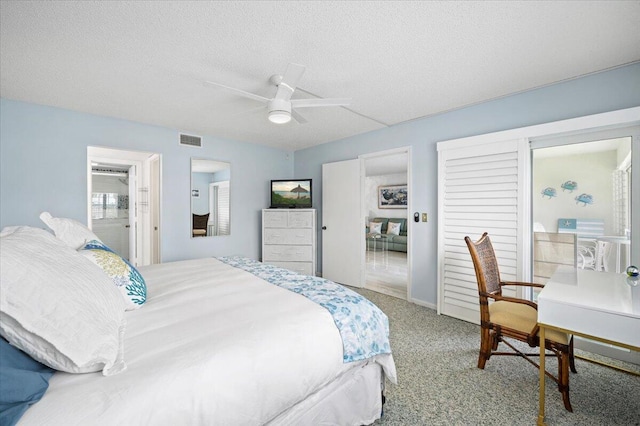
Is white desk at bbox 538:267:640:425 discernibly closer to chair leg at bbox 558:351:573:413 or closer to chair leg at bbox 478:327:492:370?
chair leg at bbox 558:351:573:413

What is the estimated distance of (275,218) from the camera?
4.61m

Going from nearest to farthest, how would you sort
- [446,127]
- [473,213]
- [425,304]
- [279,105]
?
1. [279,105]
2. [473,213]
3. [446,127]
4. [425,304]

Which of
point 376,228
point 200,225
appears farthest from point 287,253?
point 376,228

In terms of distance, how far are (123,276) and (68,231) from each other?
0.60m

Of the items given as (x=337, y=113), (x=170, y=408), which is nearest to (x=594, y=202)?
(x=337, y=113)

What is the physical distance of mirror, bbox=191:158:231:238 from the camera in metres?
4.16

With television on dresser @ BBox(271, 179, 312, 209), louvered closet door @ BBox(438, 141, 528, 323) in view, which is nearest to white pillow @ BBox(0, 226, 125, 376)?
louvered closet door @ BBox(438, 141, 528, 323)

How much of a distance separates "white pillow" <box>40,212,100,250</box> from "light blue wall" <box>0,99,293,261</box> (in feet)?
5.92

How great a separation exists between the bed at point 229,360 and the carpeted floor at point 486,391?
→ 0.37 m

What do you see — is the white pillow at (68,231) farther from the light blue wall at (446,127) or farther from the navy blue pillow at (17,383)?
the light blue wall at (446,127)

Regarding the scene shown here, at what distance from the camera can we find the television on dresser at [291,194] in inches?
185

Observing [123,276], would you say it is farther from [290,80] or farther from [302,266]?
[302,266]

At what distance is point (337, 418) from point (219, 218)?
3.64 meters

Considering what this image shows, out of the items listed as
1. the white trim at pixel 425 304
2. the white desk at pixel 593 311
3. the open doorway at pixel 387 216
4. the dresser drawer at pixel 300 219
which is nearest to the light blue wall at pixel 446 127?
the white trim at pixel 425 304
